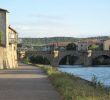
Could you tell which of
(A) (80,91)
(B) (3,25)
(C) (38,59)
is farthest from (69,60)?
(A) (80,91)

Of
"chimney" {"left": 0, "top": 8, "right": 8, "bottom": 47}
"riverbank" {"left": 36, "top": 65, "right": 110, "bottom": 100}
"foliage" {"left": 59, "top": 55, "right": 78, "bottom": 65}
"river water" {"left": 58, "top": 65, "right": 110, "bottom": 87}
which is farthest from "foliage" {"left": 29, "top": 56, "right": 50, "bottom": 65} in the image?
"riverbank" {"left": 36, "top": 65, "right": 110, "bottom": 100}

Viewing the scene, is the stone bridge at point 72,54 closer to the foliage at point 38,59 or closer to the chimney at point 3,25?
the foliage at point 38,59

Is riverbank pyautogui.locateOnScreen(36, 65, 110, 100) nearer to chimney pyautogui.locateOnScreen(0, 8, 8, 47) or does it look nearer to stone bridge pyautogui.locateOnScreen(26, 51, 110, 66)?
chimney pyautogui.locateOnScreen(0, 8, 8, 47)

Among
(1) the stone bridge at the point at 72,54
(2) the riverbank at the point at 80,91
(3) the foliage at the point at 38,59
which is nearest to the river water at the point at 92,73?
(2) the riverbank at the point at 80,91

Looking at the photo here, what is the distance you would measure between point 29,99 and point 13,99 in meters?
0.65

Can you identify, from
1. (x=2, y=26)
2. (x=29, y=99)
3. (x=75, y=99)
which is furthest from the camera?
(x=2, y=26)

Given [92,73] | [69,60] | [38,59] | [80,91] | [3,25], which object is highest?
[3,25]

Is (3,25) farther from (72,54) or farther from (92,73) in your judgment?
(72,54)

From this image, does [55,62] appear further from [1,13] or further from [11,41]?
[1,13]

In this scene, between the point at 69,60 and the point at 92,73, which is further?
the point at 69,60

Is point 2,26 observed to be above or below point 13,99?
above

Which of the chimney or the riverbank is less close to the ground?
the chimney

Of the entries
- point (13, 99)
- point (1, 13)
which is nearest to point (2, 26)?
point (1, 13)

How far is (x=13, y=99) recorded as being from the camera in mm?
21203
